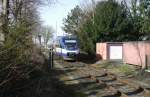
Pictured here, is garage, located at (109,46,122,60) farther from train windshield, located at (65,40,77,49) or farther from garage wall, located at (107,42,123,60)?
train windshield, located at (65,40,77,49)

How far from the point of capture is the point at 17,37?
11.9 meters

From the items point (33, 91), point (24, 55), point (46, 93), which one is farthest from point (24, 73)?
point (46, 93)

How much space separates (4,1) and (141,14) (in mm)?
31664

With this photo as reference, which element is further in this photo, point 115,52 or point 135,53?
point 115,52

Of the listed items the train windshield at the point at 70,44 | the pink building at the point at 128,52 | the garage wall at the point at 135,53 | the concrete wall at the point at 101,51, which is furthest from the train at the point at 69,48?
the garage wall at the point at 135,53

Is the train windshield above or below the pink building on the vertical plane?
above

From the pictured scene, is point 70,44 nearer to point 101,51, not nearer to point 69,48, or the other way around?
point 69,48

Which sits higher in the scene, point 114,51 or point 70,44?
point 70,44

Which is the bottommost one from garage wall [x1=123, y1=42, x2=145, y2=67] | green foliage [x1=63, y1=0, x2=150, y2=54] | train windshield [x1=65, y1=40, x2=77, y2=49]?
garage wall [x1=123, y1=42, x2=145, y2=67]

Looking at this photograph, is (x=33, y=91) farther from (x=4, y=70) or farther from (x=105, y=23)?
(x=105, y=23)

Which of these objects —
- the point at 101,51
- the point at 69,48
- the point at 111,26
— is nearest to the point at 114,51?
the point at 101,51

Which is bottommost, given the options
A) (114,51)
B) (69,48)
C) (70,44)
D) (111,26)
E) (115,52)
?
(115,52)

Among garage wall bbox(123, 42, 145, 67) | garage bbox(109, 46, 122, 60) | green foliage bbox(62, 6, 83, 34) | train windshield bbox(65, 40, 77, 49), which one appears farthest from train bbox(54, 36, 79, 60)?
green foliage bbox(62, 6, 83, 34)

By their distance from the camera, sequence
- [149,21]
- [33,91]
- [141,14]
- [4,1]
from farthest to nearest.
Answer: [141,14]
[149,21]
[4,1]
[33,91]
